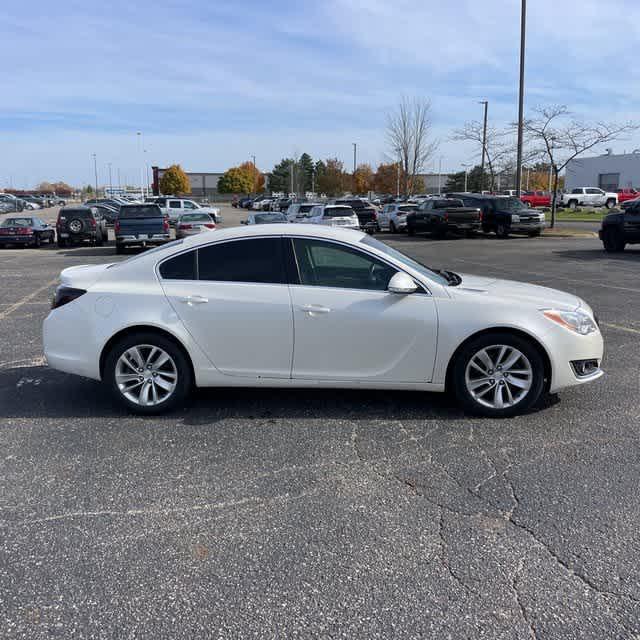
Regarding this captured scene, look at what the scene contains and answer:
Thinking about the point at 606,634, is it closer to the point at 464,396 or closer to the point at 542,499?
the point at 542,499

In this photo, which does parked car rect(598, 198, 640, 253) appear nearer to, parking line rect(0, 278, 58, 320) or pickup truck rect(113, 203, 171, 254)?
pickup truck rect(113, 203, 171, 254)

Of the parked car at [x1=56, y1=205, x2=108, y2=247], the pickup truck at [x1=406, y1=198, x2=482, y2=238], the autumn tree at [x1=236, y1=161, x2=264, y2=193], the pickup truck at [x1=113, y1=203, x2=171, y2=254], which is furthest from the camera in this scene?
the autumn tree at [x1=236, y1=161, x2=264, y2=193]

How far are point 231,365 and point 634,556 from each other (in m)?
3.14

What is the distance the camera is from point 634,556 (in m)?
3.31

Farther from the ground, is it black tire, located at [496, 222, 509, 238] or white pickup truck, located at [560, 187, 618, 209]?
white pickup truck, located at [560, 187, 618, 209]

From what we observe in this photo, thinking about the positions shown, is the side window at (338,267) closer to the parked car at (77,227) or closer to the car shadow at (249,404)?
the car shadow at (249,404)

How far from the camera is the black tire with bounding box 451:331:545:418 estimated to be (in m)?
5.21

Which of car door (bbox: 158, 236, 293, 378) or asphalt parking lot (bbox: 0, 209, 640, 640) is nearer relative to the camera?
asphalt parking lot (bbox: 0, 209, 640, 640)

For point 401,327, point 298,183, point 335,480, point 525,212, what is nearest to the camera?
point 335,480

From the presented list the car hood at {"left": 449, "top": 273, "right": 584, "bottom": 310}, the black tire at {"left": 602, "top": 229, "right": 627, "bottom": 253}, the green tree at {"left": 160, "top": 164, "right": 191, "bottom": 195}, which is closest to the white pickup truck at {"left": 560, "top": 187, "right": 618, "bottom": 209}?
the black tire at {"left": 602, "top": 229, "right": 627, "bottom": 253}

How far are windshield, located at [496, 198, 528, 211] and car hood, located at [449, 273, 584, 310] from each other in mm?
24459

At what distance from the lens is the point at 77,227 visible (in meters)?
26.6

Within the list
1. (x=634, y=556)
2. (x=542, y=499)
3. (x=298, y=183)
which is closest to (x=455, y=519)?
(x=542, y=499)

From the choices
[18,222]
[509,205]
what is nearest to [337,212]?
[509,205]
